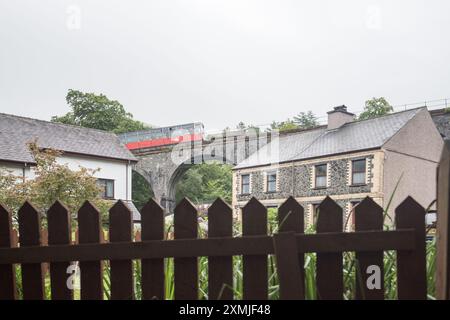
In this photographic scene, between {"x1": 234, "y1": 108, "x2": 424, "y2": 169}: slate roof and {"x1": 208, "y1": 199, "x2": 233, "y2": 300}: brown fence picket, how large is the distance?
7.14m

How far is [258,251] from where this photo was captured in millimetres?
691

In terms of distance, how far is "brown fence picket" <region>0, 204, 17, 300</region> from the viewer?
2.77 feet

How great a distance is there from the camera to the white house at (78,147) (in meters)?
6.78

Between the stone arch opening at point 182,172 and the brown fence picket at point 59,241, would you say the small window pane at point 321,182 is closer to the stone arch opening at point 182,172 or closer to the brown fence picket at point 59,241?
the stone arch opening at point 182,172

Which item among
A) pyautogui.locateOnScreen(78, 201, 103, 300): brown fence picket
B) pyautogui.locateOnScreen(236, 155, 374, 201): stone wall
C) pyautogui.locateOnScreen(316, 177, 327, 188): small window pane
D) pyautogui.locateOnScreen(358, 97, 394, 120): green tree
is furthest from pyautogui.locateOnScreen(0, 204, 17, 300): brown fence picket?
pyautogui.locateOnScreen(358, 97, 394, 120): green tree

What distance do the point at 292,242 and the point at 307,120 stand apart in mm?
9134

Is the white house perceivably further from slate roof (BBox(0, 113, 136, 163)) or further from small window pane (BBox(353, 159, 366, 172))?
small window pane (BBox(353, 159, 366, 172))

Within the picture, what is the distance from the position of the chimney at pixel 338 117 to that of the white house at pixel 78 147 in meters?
4.19

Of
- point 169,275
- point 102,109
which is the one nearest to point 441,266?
point 169,275

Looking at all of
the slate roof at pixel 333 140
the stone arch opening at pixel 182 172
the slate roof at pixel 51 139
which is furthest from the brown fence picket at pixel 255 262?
the stone arch opening at pixel 182 172

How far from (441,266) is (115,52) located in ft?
56.3

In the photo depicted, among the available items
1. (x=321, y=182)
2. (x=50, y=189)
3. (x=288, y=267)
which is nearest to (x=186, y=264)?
(x=288, y=267)

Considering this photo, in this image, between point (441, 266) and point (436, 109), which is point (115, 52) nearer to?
point (436, 109)

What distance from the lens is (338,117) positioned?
28.9 ft
